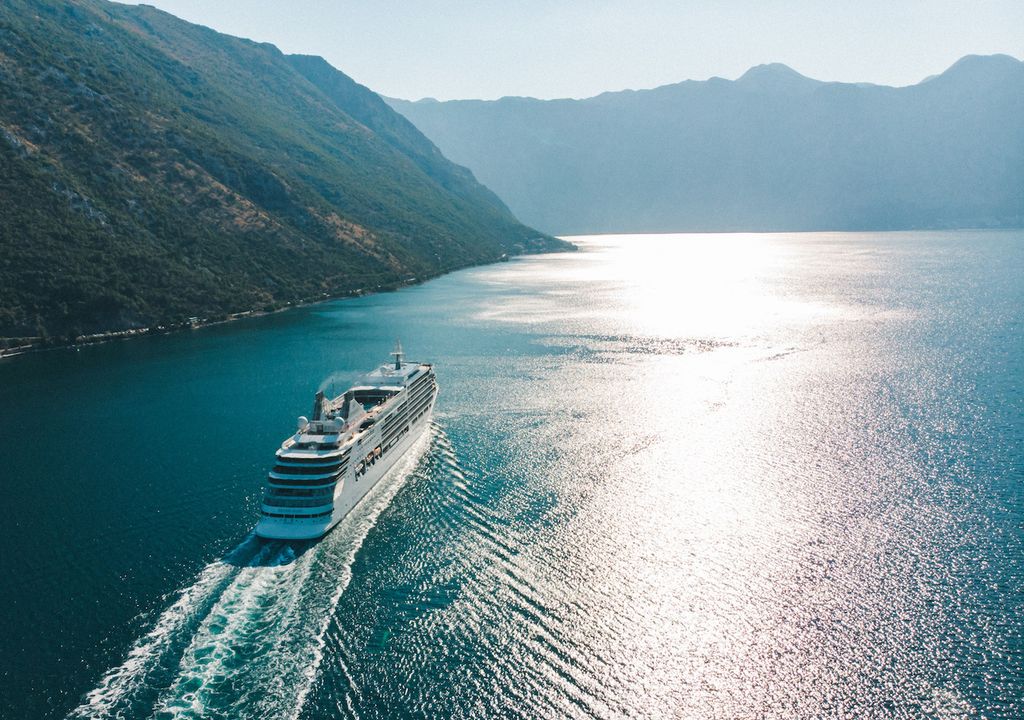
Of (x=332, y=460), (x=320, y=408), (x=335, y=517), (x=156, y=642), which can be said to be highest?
(x=320, y=408)

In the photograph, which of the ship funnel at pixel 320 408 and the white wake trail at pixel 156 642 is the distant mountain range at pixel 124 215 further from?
the white wake trail at pixel 156 642

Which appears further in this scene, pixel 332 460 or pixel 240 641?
pixel 332 460

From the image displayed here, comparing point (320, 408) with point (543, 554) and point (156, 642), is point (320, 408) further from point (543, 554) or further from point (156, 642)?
point (543, 554)

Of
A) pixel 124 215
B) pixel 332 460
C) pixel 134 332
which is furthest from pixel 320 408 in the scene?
pixel 124 215

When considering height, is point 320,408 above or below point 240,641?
above

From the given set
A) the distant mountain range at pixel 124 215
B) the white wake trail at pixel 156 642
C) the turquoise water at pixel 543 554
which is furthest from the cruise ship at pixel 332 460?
the distant mountain range at pixel 124 215

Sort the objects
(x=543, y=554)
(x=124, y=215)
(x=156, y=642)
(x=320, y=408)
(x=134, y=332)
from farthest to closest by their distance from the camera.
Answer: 1. (x=124, y=215)
2. (x=134, y=332)
3. (x=320, y=408)
4. (x=543, y=554)
5. (x=156, y=642)
